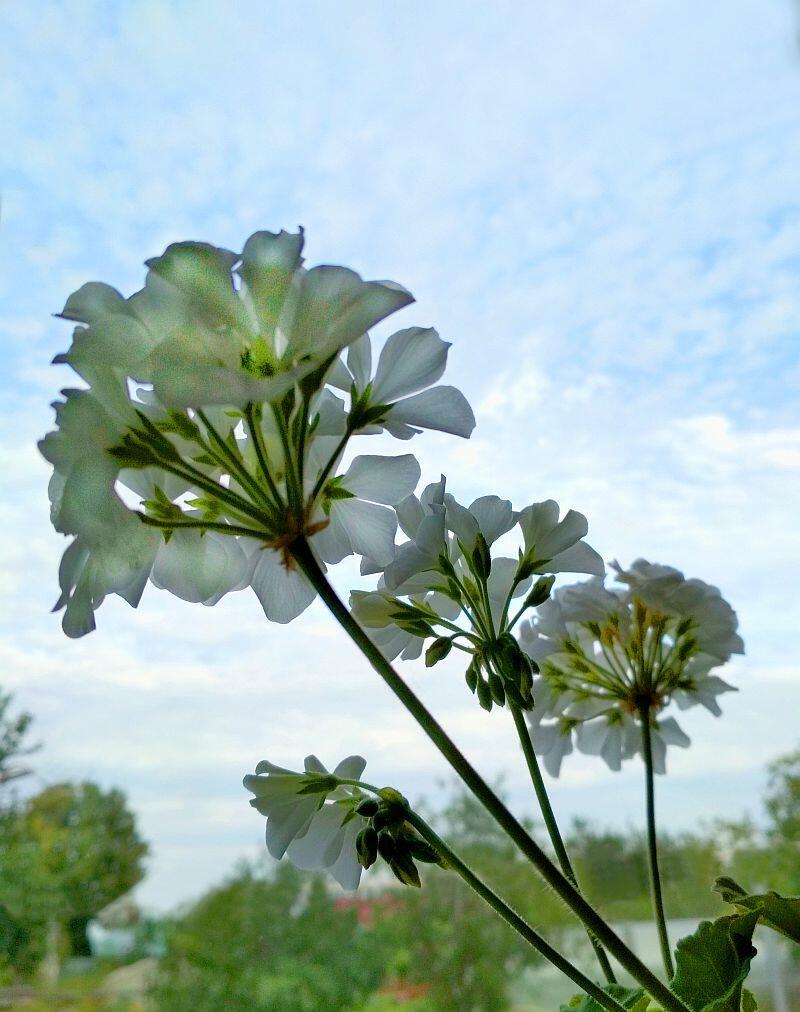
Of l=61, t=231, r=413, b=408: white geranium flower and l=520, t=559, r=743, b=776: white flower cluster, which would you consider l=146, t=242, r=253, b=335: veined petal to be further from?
l=520, t=559, r=743, b=776: white flower cluster

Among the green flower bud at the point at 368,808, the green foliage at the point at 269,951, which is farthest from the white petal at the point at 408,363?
the green foliage at the point at 269,951

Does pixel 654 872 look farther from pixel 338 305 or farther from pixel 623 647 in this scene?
pixel 338 305

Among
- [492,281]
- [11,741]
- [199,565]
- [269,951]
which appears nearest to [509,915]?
[199,565]

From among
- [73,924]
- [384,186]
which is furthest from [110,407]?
[73,924]

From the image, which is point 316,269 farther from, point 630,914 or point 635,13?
point 630,914

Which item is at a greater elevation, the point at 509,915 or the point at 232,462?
the point at 232,462
